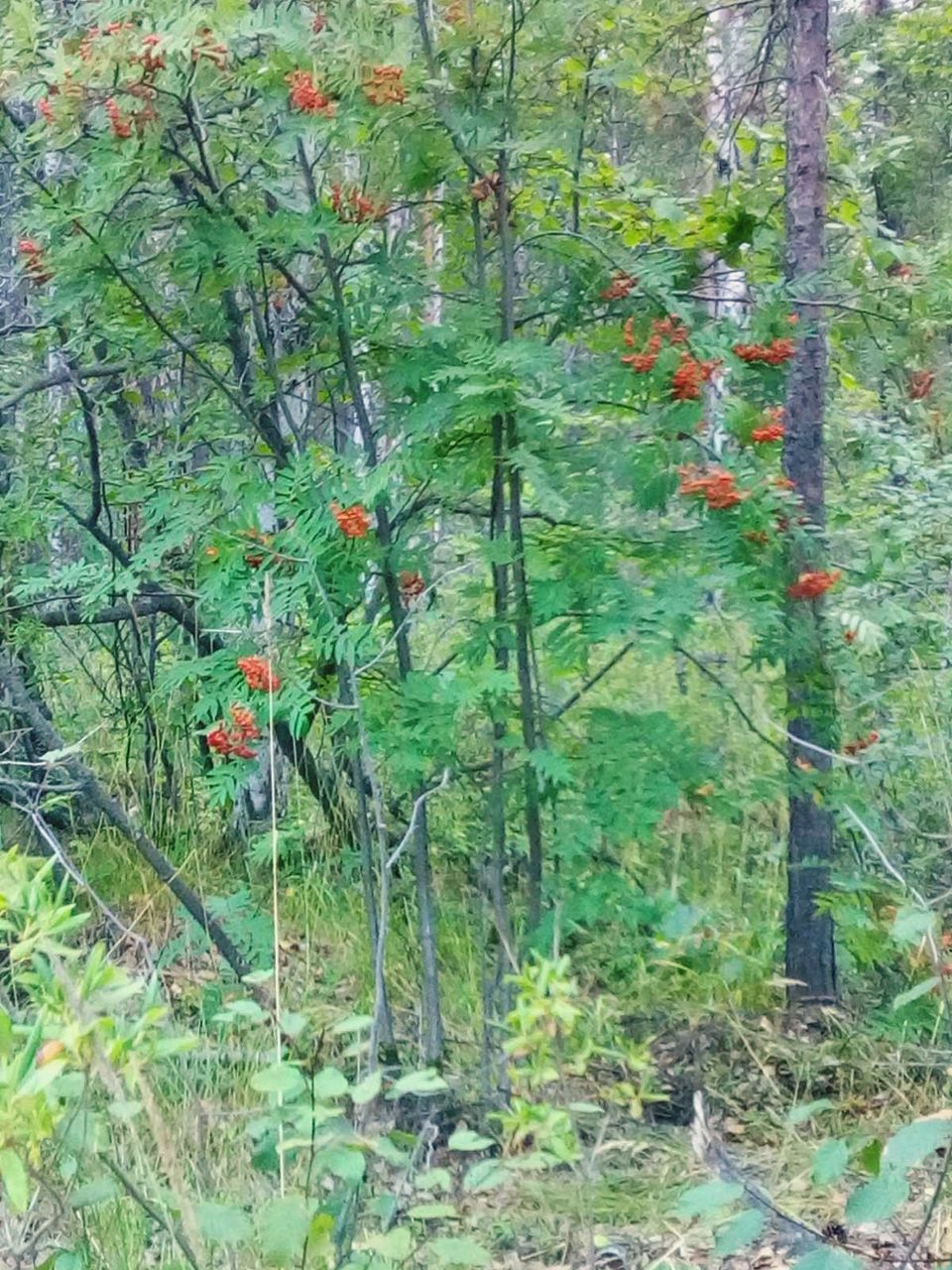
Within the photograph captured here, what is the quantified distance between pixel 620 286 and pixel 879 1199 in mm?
2297

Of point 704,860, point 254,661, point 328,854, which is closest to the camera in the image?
point 254,661

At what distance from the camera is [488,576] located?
365 cm

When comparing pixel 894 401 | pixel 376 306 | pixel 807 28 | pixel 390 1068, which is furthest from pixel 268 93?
pixel 894 401

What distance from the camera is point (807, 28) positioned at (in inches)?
159

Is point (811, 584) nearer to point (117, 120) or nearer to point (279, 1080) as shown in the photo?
point (117, 120)

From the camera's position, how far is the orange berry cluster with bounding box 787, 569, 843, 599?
3.46 metres

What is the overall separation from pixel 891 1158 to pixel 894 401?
12.4ft

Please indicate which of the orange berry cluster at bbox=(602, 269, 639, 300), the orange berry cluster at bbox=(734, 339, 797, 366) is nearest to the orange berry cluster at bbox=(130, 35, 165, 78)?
the orange berry cluster at bbox=(602, 269, 639, 300)

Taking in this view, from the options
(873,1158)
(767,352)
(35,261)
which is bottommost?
(873,1158)

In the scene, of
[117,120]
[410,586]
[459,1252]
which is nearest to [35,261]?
[117,120]

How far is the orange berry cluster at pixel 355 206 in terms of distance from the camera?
320cm

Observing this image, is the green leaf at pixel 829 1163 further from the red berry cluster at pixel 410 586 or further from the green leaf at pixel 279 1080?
the red berry cluster at pixel 410 586

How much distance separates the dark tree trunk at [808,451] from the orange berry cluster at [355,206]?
130cm

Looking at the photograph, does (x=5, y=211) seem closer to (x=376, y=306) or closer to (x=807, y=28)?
(x=376, y=306)
